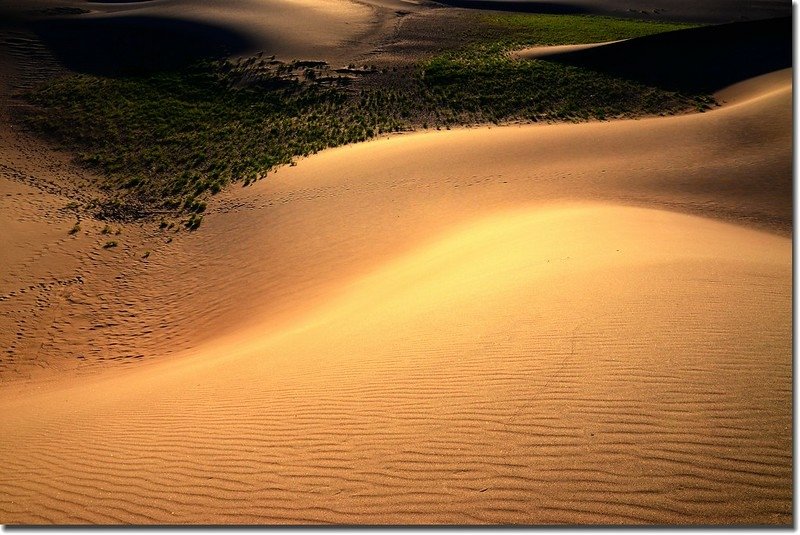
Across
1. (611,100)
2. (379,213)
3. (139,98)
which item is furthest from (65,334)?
(611,100)

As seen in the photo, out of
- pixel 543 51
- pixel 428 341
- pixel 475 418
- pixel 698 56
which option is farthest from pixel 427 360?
pixel 698 56

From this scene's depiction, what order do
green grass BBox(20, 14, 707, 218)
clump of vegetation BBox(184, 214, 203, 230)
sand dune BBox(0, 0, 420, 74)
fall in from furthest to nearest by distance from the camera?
1. sand dune BBox(0, 0, 420, 74)
2. green grass BBox(20, 14, 707, 218)
3. clump of vegetation BBox(184, 214, 203, 230)

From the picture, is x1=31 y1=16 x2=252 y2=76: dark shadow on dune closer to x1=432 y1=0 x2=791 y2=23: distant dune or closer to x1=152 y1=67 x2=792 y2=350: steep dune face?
x1=152 y1=67 x2=792 y2=350: steep dune face

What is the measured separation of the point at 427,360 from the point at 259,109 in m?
22.3

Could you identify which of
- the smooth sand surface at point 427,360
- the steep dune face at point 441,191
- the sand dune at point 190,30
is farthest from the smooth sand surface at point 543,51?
the smooth sand surface at point 427,360

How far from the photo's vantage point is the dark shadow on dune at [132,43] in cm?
2928

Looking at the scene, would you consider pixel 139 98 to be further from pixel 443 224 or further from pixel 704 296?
pixel 704 296

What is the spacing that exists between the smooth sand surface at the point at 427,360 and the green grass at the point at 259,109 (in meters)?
5.61

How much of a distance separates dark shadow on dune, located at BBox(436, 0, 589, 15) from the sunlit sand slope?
168 ft

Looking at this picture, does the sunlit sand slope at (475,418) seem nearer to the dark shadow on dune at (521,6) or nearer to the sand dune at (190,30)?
the sand dune at (190,30)

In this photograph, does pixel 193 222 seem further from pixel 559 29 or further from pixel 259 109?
pixel 559 29

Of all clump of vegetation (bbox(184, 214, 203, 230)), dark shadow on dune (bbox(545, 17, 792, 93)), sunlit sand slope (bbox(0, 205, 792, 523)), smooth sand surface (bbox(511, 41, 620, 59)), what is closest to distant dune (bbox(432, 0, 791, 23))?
smooth sand surface (bbox(511, 41, 620, 59))

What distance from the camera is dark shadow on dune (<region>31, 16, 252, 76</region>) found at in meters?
29.3

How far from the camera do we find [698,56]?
27.6 meters
